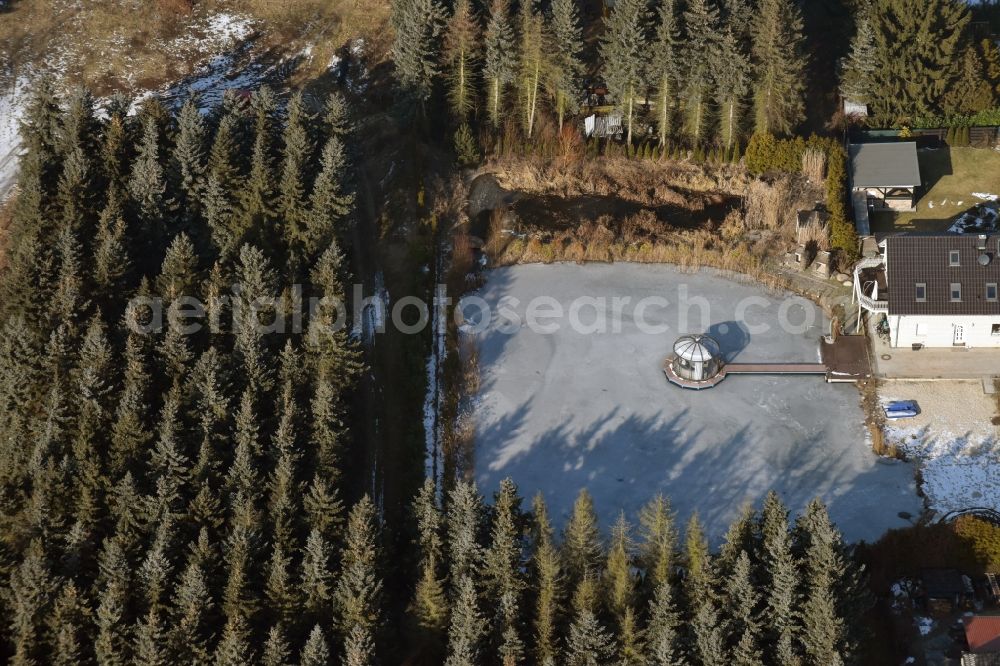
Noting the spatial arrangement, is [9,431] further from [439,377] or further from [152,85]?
[152,85]

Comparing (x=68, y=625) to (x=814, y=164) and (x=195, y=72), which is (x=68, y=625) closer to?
(x=814, y=164)

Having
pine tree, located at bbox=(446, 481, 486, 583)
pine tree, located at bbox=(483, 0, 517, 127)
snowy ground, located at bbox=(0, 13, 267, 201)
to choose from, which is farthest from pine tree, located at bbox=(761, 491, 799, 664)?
snowy ground, located at bbox=(0, 13, 267, 201)

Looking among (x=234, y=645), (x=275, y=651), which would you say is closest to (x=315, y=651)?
(x=275, y=651)

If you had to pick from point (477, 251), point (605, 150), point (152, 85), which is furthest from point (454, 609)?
point (152, 85)

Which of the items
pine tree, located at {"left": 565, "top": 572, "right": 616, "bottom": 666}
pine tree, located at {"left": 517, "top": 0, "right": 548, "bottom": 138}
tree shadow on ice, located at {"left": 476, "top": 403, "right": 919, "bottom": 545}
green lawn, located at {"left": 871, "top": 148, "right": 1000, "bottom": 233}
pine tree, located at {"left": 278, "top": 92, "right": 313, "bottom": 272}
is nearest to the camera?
pine tree, located at {"left": 565, "top": 572, "right": 616, "bottom": 666}

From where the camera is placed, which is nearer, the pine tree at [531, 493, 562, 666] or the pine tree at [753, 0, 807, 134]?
the pine tree at [531, 493, 562, 666]

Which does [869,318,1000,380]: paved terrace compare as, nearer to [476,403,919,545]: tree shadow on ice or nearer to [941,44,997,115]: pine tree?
[476,403,919,545]: tree shadow on ice
